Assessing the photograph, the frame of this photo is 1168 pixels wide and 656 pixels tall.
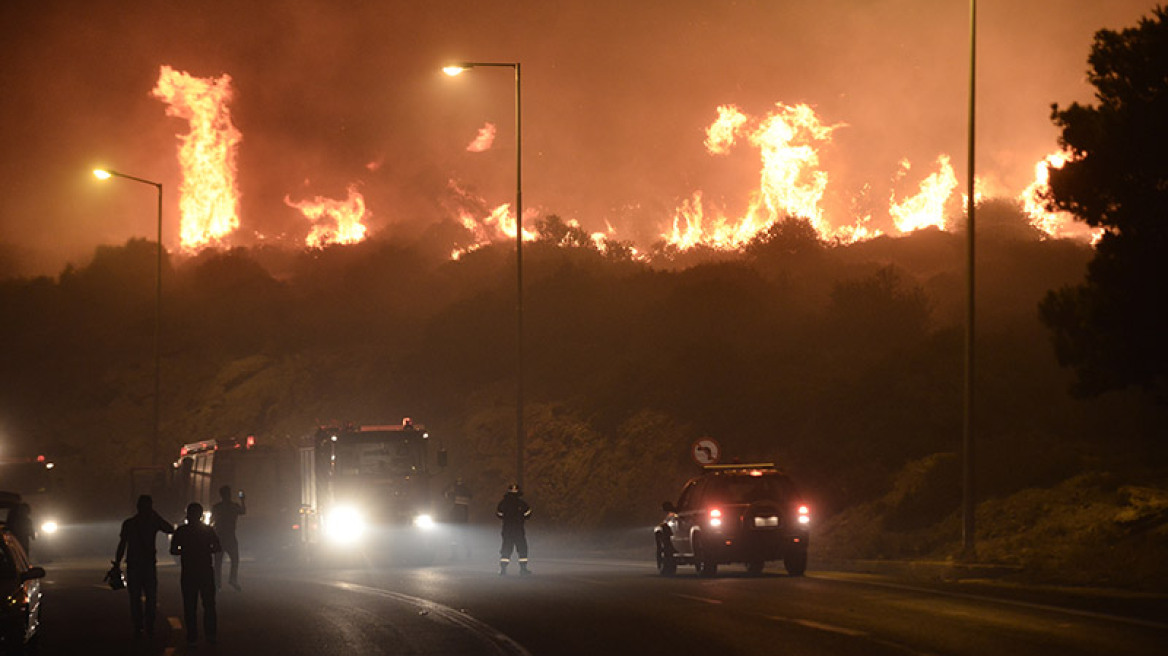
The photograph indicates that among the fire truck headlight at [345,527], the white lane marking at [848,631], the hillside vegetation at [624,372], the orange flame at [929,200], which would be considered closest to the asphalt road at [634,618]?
the white lane marking at [848,631]

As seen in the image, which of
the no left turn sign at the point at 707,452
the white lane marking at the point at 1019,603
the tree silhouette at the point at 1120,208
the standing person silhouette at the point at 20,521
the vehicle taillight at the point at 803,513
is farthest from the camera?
the no left turn sign at the point at 707,452

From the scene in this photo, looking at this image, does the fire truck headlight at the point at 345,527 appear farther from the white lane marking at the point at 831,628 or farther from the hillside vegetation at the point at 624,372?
the white lane marking at the point at 831,628

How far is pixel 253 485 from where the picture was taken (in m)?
37.6

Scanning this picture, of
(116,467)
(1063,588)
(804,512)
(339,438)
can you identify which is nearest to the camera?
(1063,588)

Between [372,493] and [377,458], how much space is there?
32.7 inches

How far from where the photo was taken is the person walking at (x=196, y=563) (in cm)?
1697

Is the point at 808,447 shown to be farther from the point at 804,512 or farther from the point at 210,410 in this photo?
the point at 210,410

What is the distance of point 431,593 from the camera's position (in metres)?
23.8

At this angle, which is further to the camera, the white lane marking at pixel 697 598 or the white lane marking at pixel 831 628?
the white lane marking at pixel 697 598

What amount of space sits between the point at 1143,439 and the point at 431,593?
823 inches

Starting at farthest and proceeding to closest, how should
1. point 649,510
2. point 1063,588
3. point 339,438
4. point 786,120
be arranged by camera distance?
point 786,120 < point 649,510 < point 339,438 < point 1063,588

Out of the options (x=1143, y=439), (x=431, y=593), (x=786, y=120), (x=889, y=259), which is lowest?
(x=431, y=593)

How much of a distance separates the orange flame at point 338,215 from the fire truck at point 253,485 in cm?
4994

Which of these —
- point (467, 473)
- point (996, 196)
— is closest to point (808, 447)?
point (467, 473)
